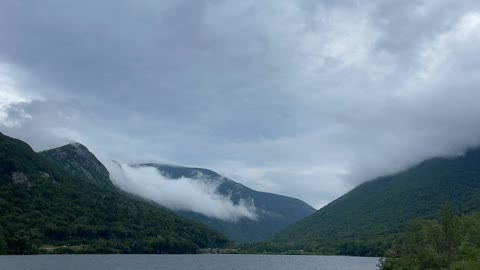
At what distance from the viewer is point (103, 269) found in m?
124

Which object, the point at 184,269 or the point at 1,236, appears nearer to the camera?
the point at 184,269

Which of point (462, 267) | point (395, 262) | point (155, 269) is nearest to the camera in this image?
point (462, 267)

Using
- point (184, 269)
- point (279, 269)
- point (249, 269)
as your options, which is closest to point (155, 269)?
point (184, 269)

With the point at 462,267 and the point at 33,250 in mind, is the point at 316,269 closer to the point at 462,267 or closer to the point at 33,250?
the point at 462,267

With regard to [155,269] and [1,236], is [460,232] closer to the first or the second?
[155,269]

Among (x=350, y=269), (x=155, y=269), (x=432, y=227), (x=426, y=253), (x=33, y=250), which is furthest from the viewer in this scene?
(x=33, y=250)

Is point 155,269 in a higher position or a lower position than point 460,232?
lower

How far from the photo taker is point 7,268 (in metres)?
111

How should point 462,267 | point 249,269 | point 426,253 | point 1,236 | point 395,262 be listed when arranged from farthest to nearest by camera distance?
point 1,236 → point 249,269 → point 395,262 → point 426,253 → point 462,267

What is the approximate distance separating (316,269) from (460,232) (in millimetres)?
50740

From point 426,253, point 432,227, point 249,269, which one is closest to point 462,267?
point 426,253

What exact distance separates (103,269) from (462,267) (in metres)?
84.7

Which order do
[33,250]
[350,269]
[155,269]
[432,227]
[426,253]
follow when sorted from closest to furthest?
1. [426,253]
2. [432,227]
3. [155,269]
4. [350,269]
5. [33,250]

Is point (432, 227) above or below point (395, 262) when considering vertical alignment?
above
